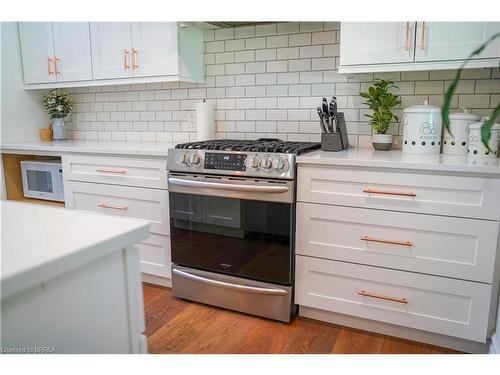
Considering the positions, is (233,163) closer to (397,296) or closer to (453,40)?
(397,296)

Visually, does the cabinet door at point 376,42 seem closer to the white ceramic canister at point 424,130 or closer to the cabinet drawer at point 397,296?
the white ceramic canister at point 424,130

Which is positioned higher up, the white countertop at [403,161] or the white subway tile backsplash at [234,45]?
the white subway tile backsplash at [234,45]

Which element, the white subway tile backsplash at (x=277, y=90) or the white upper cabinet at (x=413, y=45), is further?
the white subway tile backsplash at (x=277, y=90)

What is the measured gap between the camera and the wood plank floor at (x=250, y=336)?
1951 millimetres

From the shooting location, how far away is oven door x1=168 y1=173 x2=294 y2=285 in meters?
2.09

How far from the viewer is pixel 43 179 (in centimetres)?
309

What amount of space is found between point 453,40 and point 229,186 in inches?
53.7

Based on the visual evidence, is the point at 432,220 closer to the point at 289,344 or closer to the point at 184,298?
the point at 289,344

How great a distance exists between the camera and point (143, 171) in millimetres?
2531

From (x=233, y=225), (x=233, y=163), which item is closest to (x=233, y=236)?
(x=233, y=225)

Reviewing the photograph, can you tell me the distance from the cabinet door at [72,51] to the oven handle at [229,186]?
137 cm

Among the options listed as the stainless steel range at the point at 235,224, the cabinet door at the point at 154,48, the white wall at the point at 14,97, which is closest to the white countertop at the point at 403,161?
the stainless steel range at the point at 235,224

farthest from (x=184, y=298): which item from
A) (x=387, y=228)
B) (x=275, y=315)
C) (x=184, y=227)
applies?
(x=387, y=228)

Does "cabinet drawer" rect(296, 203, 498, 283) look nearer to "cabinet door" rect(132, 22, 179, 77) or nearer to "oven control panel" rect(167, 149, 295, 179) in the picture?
"oven control panel" rect(167, 149, 295, 179)
